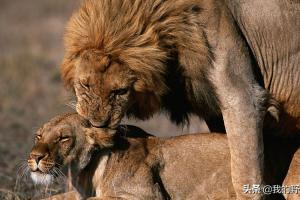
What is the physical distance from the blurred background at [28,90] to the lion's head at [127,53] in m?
0.49

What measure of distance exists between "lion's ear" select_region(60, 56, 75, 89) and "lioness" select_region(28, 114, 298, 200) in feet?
0.71

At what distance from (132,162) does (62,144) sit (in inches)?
17.2

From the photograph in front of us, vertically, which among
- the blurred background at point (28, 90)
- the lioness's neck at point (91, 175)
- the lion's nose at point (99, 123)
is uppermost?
the lion's nose at point (99, 123)

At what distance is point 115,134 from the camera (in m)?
4.97

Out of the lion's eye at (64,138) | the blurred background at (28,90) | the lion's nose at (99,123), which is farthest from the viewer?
the blurred background at (28,90)

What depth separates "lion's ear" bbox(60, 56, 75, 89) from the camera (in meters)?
5.08

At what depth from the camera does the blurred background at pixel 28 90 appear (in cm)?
636

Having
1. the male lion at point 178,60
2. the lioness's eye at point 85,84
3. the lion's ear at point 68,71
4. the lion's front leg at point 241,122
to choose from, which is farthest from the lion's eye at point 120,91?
the lion's front leg at point 241,122

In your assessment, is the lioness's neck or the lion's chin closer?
the lion's chin

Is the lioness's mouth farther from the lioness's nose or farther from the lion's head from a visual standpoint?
the lion's head

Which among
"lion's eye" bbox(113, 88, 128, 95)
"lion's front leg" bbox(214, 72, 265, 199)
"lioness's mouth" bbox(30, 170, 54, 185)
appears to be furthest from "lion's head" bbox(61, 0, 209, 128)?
"lioness's mouth" bbox(30, 170, 54, 185)

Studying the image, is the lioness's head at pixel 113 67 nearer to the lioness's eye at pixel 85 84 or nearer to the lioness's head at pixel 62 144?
the lioness's eye at pixel 85 84

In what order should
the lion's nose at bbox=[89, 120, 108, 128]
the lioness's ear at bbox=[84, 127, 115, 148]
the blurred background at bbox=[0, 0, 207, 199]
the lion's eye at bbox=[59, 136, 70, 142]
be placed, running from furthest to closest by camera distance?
the blurred background at bbox=[0, 0, 207, 199] → the lion's eye at bbox=[59, 136, 70, 142] → the lioness's ear at bbox=[84, 127, 115, 148] → the lion's nose at bbox=[89, 120, 108, 128]

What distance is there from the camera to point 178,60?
496cm
